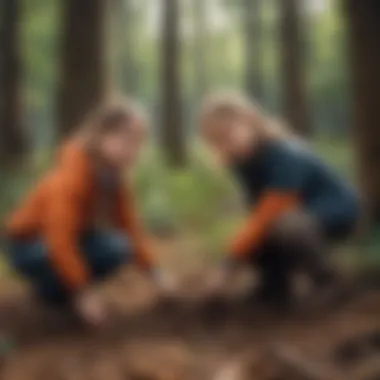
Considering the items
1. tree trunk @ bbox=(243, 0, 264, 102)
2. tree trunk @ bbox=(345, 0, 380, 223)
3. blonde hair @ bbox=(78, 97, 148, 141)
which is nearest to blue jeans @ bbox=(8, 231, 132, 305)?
blonde hair @ bbox=(78, 97, 148, 141)

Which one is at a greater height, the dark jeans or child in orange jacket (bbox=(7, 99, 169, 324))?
child in orange jacket (bbox=(7, 99, 169, 324))

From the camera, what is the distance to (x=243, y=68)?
1.87m

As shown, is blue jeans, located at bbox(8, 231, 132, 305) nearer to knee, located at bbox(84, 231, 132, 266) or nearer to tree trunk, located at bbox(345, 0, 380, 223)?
knee, located at bbox(84, 231, 132, 266)

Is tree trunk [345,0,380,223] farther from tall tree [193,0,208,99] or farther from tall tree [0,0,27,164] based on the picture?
tall tree [0,0,27,164]

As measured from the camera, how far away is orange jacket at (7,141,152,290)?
1.82 metres

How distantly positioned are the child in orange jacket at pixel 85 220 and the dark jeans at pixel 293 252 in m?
0.24

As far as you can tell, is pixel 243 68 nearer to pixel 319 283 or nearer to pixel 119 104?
pixel 119 104

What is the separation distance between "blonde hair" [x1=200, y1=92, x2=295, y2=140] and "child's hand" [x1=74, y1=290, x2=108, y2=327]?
42 centimetres

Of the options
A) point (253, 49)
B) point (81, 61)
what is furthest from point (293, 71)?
point (81, 61)

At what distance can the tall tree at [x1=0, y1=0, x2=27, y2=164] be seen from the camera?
1.87 m

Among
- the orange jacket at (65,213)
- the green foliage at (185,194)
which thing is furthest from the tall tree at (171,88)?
the orange jacket at (65,213)

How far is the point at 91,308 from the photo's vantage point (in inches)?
72.6

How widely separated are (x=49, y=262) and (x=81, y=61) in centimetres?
43

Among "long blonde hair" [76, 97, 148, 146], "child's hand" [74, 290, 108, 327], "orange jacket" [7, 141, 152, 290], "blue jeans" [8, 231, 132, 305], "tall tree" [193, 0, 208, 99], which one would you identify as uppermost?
"tall tree" [193, 0, 208, 99]
